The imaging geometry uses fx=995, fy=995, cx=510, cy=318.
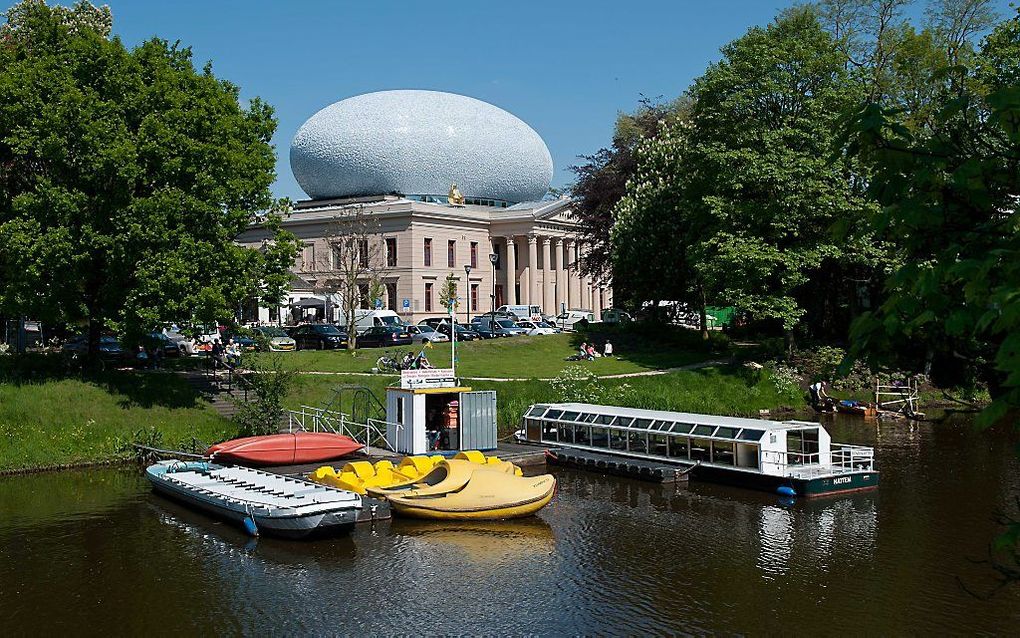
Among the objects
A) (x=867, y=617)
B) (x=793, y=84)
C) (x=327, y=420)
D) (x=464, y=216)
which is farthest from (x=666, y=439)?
(x=464, y=216)

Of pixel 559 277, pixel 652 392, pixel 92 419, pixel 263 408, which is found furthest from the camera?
pixel 559 277

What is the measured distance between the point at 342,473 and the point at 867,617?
14978 millimetres

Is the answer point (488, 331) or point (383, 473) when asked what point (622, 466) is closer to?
point (383, 473)

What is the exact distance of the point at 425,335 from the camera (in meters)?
60.5

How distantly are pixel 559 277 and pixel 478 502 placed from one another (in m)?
75.2

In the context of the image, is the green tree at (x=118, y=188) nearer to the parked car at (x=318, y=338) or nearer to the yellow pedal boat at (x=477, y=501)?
the yellow pedal boat at (x=477, y=501)

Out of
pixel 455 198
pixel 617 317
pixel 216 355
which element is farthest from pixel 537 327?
pixel 455 198

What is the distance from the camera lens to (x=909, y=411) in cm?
4303

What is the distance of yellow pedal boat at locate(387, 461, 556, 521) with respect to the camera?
24.8m

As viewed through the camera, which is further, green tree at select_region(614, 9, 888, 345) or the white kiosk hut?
green tree at select_region(614, 9, 888, 345)

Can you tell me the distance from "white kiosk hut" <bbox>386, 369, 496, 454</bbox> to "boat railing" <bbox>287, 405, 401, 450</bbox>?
0.96m

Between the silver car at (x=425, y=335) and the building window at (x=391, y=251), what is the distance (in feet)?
81.1

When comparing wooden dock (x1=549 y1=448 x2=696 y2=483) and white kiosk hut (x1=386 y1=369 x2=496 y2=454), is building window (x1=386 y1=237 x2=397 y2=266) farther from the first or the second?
wooden dock (x1=549 y1=448 x2=696 y2=483)

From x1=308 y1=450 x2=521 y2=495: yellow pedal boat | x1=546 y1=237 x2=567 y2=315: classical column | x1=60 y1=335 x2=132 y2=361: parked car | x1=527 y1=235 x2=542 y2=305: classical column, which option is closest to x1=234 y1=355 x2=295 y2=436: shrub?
x1=308 y1=450 x2=521 y2=495: yellow pedal boat
